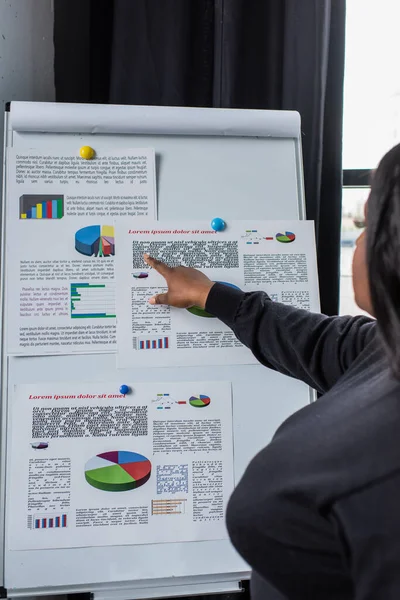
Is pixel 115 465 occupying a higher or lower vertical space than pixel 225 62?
lower

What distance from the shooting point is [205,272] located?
1.26 m

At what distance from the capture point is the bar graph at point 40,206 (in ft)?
4.03

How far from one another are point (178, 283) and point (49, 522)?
52 centimetres

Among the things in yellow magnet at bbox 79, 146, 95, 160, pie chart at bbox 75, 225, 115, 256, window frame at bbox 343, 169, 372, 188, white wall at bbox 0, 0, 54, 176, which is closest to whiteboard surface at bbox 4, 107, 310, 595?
yellow magnet at bbox 79, 146, 95, 160

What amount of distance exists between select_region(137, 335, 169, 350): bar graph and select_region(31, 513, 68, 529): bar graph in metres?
0.36

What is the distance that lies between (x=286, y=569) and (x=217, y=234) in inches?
30.6

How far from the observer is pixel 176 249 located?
4.12 ft

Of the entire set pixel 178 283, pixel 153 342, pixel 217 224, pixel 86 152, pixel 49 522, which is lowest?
pixel 49 522

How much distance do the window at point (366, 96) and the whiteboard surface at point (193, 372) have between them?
1.60 feet

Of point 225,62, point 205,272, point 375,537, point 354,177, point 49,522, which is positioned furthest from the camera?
point 354,177

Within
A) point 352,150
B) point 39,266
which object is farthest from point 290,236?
point 352,150

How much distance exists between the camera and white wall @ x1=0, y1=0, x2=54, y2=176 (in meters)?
1.41

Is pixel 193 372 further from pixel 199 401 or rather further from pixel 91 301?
pixel 91 301

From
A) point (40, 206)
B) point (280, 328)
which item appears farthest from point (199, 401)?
point (40, 206)
